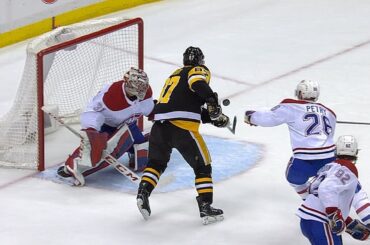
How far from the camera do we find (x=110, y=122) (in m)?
6.18

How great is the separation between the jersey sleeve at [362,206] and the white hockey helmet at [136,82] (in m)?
1.37

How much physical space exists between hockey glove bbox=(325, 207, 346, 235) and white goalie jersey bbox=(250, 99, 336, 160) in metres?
0.55

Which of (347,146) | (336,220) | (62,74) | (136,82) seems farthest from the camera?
(62,74)

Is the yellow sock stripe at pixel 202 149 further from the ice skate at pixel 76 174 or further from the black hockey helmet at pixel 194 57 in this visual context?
the ice skate at pixel 76 174

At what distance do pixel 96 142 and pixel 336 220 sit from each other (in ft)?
5.49

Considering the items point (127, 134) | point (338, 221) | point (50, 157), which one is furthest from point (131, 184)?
point (338, 221)

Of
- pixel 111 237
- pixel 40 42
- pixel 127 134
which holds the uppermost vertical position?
pixel 40 42

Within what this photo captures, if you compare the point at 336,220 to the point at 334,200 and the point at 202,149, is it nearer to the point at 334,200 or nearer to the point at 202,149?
the point at 334,200

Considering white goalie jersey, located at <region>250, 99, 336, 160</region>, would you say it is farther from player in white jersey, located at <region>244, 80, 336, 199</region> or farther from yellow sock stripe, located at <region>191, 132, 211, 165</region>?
yellow sock stripe, located at <region>191, 132, 211, 165</region>

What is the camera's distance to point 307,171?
5.33 meters

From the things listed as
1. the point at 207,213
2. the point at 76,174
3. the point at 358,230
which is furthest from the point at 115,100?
the point at 358,230

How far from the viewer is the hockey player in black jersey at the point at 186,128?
561 centimetres

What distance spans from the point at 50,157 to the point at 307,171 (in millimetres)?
1789

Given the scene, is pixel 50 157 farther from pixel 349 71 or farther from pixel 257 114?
pixel 349 71
